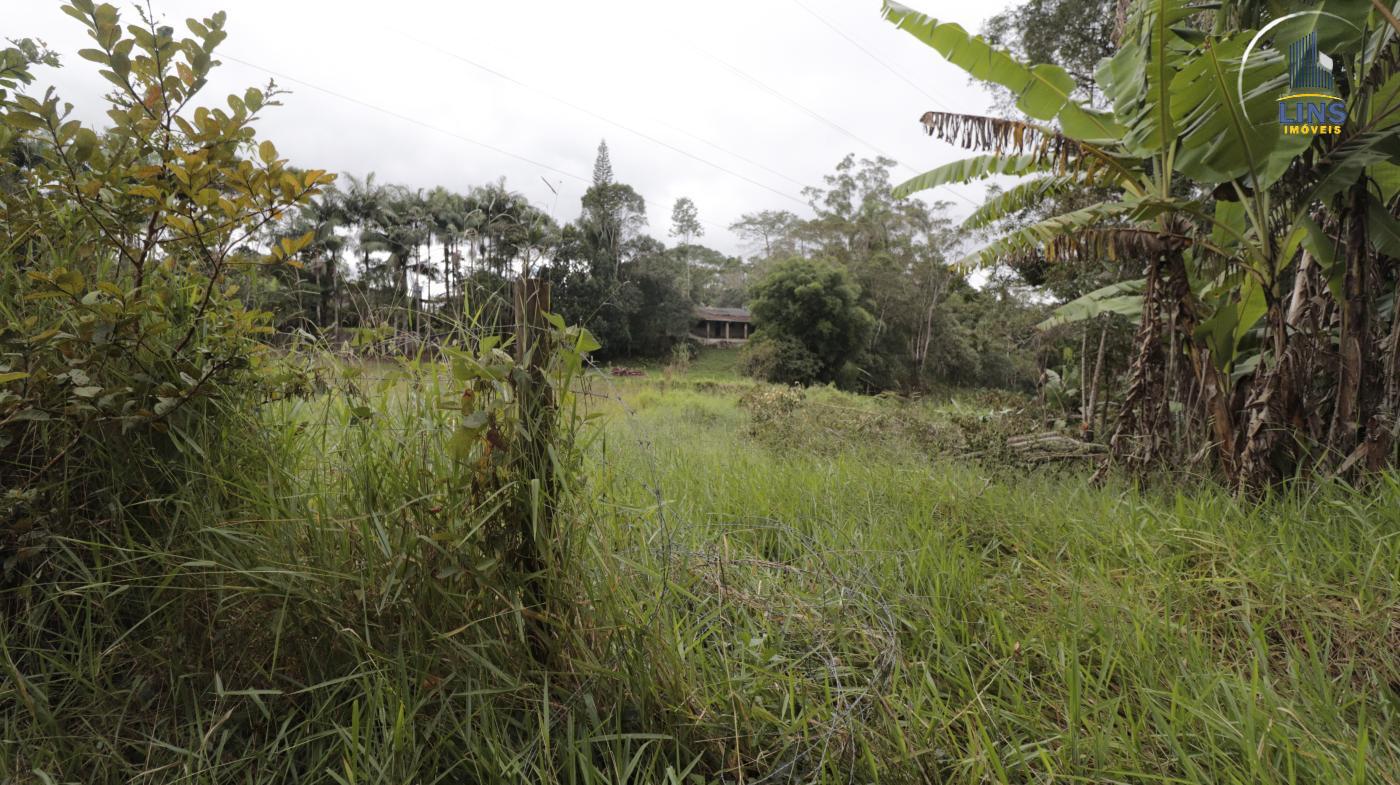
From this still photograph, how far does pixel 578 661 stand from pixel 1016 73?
4.93m

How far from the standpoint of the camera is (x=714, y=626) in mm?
1901

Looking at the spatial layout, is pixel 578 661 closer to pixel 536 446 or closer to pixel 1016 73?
pixel 536 446

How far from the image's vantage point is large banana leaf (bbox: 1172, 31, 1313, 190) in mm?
3137

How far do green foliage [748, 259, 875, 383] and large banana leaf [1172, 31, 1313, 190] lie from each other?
2362cm

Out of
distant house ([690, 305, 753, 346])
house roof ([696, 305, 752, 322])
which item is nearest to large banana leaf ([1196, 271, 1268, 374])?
distant house ([690, 305, 753, 346])

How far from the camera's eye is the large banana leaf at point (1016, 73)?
4469 millimetres

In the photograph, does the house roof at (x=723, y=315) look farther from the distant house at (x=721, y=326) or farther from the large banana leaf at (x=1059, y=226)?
the large banana leaf at (x=1059, y=226)

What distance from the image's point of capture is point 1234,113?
3.19 meters

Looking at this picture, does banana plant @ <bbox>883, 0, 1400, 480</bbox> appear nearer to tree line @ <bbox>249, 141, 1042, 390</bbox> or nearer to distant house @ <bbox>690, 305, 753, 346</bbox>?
tree line @ <bbox>249, 141, 1042, 390</bbox>

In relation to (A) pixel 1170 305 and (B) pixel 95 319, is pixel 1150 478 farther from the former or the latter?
(B) pixel 95 319

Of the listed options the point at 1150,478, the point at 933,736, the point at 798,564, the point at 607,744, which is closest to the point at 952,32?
the point at 1150,478

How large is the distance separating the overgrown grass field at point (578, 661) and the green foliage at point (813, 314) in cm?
2525

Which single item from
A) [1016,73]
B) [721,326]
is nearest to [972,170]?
[1016,73]

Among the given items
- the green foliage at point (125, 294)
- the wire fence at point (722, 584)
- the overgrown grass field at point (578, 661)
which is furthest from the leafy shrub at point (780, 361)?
the green foliage at point (125, 294)
